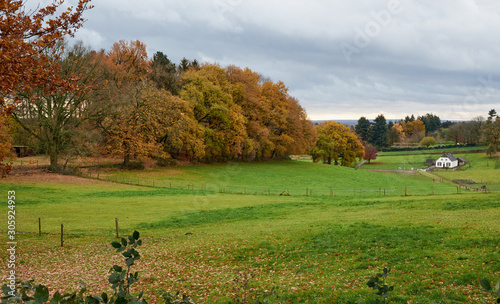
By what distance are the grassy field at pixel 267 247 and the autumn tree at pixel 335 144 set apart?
2043 inches

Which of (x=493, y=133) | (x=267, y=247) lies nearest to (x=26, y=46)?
(x=267, y=247)

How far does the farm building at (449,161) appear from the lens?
313 ft

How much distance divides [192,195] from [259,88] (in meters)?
33.0

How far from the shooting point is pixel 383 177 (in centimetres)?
6359

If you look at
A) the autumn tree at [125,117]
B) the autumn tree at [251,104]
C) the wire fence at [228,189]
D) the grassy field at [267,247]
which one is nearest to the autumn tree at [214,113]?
the autumn tree at [251,104]

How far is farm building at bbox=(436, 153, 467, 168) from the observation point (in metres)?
95.4

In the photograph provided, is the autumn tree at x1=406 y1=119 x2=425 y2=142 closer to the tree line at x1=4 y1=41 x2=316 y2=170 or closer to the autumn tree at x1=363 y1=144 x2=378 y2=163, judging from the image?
the autumn tree at x1=363 y1=144 x2=378 y2=163

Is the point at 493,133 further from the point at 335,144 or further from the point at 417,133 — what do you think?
the point at 417,133

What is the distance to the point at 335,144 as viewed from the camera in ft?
280

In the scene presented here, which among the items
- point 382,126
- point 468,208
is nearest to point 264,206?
point 468,208

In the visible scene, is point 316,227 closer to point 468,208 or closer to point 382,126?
point 468,208

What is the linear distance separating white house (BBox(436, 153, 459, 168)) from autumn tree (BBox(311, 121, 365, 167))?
26.3 metres

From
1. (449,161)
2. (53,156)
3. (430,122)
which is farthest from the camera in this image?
(430,122)

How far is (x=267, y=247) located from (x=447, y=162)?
3803 inches
